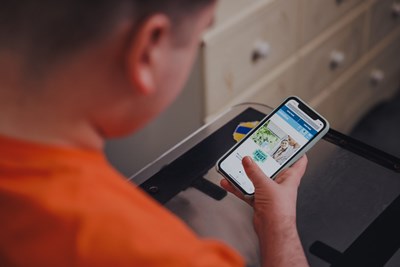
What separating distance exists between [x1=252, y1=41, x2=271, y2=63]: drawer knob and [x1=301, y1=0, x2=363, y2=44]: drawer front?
164 millimetres

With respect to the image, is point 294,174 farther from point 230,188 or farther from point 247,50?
point 247,50

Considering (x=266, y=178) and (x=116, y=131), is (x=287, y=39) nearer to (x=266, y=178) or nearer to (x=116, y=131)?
(x=266, y=178)

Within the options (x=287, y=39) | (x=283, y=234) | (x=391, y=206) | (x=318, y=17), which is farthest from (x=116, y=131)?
(x=318, y=17)

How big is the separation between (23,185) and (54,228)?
0.12ft

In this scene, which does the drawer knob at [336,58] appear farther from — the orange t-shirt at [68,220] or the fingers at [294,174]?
the orange t-shirt at [68,220]

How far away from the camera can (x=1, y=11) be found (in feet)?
1.47

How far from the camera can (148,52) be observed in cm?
47

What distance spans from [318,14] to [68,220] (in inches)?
50.3

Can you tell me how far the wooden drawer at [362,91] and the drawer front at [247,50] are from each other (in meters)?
0.33

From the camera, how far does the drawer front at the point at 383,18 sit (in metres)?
1.88

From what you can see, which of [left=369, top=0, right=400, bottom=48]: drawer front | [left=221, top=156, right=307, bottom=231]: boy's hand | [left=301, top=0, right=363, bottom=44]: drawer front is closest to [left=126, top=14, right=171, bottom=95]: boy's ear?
[left=221, top=156, right=307, bottom=231]: boy's hand

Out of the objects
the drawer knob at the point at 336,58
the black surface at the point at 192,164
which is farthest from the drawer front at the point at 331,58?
the black surface at the point at 192,164

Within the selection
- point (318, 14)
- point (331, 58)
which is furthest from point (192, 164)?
point (331, 58)

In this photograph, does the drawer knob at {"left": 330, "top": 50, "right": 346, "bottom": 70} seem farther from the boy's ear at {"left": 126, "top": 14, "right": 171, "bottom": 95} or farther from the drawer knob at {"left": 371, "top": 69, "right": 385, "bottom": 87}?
the boy's ear at {"left": 126, "top": 14, "right": 171, "bottom": 95}
